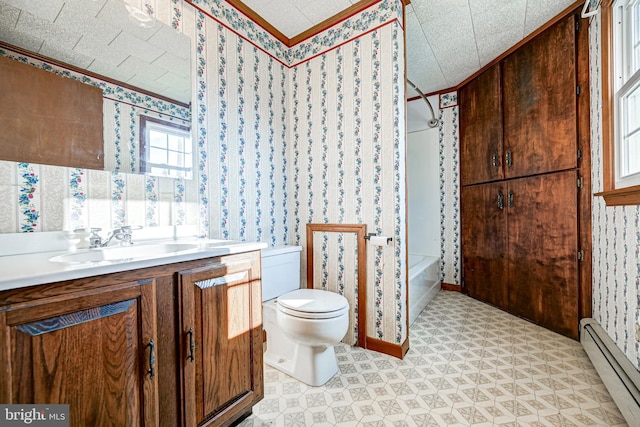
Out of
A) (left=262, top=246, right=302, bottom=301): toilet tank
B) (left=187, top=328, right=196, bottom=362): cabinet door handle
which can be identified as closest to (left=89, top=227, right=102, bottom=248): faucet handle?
(left=187, top=328, right=196, bottom=362): cabinet door handle

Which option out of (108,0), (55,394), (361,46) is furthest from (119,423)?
(361,46)

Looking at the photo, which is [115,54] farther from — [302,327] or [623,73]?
[623,73]

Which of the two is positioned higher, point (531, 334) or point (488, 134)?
point (488, 134)

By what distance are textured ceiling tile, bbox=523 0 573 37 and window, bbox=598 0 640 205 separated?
36 cm

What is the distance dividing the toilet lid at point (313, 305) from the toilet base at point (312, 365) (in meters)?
0.23

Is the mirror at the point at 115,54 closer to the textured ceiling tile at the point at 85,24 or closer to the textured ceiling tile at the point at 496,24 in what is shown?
the textured ceiling tile at the point at 85,24

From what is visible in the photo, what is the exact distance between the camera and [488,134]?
8.67 ft

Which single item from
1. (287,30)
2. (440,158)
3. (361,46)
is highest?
(287,30)

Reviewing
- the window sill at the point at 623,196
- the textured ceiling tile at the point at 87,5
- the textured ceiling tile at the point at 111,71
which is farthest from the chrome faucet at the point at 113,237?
the window sill at the point at 623,196

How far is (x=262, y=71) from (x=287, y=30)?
1.39 ft

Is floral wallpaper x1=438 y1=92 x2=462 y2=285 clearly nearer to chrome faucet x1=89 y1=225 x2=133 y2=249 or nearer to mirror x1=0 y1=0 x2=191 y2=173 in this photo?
mirror x1=0 y1=0 x2=191 y2=173

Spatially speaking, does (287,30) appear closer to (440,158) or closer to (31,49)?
(31,49)

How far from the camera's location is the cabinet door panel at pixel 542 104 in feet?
6.42

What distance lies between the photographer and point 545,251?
213cm
